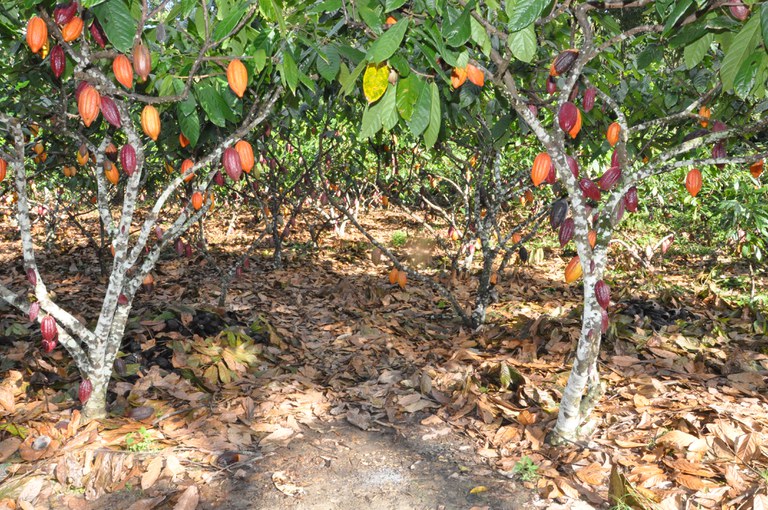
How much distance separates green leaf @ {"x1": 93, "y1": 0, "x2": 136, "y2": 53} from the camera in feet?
5.20

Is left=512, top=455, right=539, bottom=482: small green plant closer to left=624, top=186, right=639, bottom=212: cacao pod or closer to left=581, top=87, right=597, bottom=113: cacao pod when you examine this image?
left=624, top=186, right=639, bottom=212: cacao pod

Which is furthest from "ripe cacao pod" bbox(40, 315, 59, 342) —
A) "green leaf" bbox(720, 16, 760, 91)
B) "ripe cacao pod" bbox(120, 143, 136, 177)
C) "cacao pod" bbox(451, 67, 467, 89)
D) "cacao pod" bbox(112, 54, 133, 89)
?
"green leaf" bbox(720, 16, 760, 91)

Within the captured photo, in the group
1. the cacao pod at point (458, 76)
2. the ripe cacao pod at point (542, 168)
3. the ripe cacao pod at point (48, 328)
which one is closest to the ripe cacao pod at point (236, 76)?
the cacao pod at point (458, 76)

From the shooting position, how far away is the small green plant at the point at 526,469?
2098 millimetres

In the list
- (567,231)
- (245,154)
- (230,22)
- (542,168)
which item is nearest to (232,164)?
(245,154)

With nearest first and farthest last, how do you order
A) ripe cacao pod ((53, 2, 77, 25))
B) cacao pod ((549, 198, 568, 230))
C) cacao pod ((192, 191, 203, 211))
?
ripe cacao pod ((53, 2, 77, 25))
cacao pod ((549, 198, 568, 230))
cacao pod ((192, 191, 203, 211))

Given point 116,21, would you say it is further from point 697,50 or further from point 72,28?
point 697,50

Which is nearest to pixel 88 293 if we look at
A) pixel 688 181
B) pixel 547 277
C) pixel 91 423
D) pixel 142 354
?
pixel 142 354

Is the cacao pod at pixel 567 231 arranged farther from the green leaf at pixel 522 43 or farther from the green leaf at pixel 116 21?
the green leaf at pixel 116 21

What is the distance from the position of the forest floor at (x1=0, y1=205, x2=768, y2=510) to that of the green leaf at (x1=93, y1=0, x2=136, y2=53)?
144cm

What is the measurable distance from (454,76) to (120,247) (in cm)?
151

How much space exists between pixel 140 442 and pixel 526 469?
150 centimetres

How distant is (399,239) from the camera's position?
22.3 ft

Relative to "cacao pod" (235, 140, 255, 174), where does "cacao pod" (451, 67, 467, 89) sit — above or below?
above
